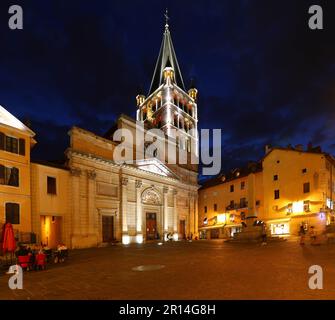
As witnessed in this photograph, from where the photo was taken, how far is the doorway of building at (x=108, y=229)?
2872 centimetres

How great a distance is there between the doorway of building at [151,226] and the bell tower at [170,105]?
16.7 m

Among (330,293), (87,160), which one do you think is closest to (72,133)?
(87,160)

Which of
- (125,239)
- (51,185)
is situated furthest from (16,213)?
(125,239)

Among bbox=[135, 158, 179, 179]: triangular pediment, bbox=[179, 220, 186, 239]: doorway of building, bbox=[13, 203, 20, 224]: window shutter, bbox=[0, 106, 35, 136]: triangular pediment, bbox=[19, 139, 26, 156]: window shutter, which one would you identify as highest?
bbox=[0, 106, 35, 136]: triangular pediment

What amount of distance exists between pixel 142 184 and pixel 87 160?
9.28 metres

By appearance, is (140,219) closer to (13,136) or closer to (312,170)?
(13,136)

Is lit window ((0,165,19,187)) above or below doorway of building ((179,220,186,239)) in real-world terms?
above

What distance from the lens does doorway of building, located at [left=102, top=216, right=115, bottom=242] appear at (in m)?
28.7

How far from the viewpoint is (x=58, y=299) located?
6750 mm

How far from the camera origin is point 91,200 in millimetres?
27469

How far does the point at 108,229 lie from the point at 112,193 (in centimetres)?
433

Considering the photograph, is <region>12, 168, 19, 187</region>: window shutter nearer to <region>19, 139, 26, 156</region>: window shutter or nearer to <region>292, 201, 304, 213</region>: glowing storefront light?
<region>19, 139, 26, 156</region>: window shutter

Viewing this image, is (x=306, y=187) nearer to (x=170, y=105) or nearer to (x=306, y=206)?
(x=306, y=206)

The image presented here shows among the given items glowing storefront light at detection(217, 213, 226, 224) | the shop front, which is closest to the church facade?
glowing storefront light at detection(217, 213, 226, 224)
